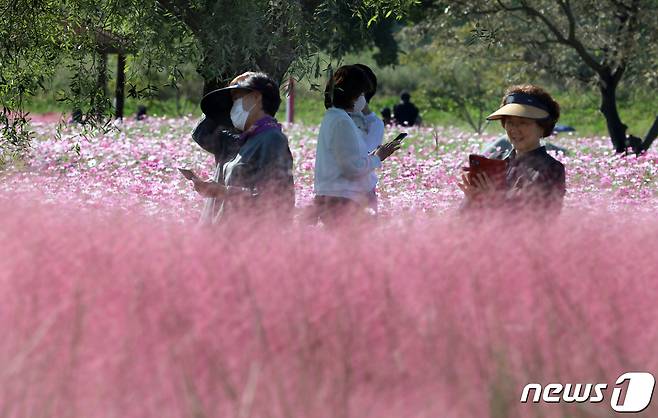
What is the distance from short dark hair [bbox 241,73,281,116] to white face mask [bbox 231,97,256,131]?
0.12 metres

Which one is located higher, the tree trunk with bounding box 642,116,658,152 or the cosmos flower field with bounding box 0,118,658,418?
the tree trunk with bounding box 642,116,658,152

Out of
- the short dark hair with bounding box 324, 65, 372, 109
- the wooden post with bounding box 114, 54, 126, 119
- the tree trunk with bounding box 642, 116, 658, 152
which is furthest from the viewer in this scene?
the tree trunk with bounding box 642, 116, 658, 152

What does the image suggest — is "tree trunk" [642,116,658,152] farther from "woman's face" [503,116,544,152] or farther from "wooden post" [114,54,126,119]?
"woman's face" [503,116,544,152]

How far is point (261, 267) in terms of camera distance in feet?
13.3

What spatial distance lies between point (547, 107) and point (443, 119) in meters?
46.2

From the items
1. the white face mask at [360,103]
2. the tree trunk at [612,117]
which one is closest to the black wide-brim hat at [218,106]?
the white face mask at [360,103]

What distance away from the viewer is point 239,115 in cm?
721

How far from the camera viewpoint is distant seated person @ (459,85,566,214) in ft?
21.0

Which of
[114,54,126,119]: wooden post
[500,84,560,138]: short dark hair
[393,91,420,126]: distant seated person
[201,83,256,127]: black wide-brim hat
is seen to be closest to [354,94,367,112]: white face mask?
[201,83,256,127]: black wide-brim hat

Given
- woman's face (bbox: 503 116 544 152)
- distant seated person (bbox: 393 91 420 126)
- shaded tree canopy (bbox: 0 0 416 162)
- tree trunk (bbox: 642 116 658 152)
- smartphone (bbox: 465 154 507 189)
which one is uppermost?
distant seated person (bbox: 393 91 420 126)

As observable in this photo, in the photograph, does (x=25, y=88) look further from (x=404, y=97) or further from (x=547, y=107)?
(x=404, y=97)

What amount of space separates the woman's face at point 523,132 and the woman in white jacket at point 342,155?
4.10 ft

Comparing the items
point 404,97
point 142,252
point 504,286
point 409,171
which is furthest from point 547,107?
point 404,97

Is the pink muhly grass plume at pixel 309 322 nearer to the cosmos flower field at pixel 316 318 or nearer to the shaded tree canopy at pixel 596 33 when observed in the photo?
the cosmos flower field at pixel 316 318
